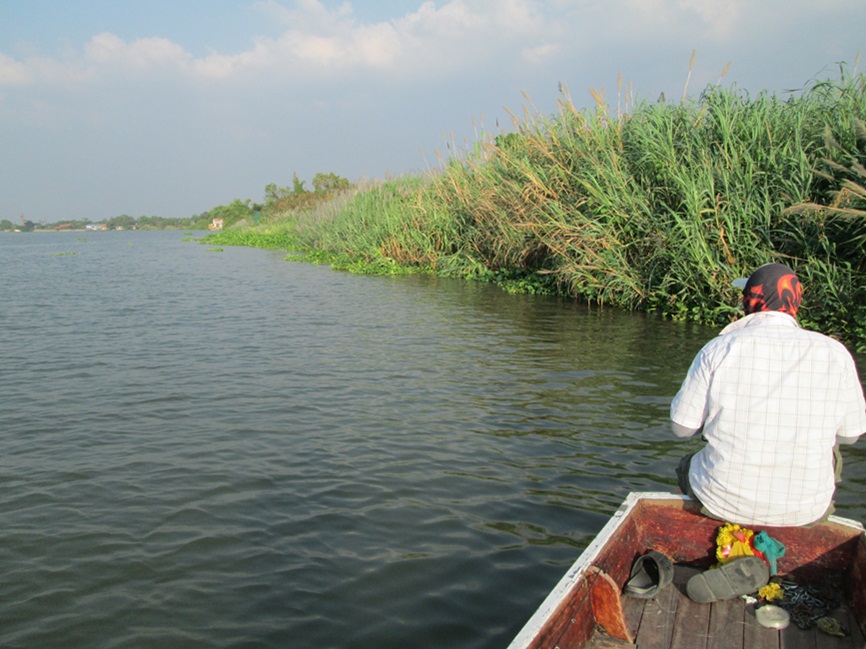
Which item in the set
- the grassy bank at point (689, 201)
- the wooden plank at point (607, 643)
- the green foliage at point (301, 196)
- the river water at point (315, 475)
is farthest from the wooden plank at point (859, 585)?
the green foliage at point (301, 196)

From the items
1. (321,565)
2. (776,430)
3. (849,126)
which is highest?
(849,126)

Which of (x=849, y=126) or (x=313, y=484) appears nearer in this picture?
(x=313, y=484)

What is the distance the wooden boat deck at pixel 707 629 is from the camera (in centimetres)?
307

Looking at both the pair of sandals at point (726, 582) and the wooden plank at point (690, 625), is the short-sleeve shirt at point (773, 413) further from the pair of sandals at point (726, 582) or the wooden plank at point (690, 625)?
the wooden plank at point (690, 625)

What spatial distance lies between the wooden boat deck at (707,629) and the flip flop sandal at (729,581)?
80mm

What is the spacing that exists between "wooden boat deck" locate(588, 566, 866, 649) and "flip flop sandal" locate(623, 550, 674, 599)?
5 centimetres

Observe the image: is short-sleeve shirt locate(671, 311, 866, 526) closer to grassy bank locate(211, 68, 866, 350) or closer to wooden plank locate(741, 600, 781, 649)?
wooden plank locate(741, 600, 781, 649)

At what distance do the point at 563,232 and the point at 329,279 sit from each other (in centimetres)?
892

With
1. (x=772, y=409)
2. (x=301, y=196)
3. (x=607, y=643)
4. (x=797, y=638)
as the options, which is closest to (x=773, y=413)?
(x=772, y=409)

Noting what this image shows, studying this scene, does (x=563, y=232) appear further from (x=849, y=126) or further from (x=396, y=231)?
(x=396, y=231)

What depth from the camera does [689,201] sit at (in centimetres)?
1196

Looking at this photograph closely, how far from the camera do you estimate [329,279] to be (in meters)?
21.1

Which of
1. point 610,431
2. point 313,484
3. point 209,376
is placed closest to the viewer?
point 313,484

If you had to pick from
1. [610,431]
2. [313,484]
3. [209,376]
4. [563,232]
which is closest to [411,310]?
[563,232]
